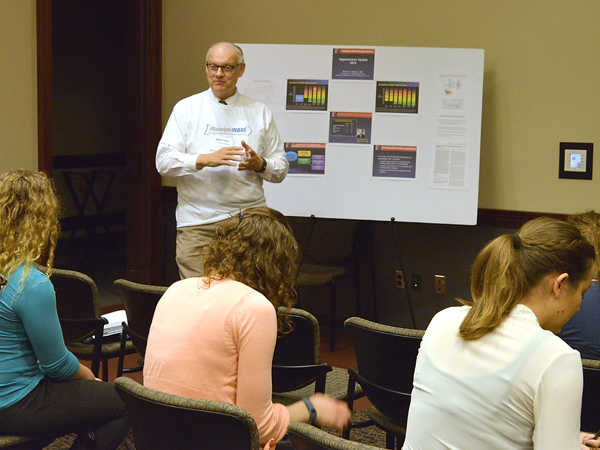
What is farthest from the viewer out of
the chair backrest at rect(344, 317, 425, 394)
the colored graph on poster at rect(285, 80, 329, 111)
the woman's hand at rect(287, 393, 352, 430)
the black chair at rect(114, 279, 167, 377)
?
the colored graph on poster at rect(285, 80, 329, 111)

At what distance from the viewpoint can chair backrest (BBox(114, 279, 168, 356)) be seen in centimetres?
257

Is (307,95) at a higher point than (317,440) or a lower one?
higher

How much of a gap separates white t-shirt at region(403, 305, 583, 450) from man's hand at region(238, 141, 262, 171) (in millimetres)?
2251

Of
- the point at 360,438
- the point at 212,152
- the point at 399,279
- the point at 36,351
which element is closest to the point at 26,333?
the point at 36,351

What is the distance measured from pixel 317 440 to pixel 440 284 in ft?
12.1

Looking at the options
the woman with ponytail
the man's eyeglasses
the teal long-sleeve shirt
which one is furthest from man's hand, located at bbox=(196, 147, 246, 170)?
the woman with ponytail

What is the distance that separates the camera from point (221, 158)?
3.59 m

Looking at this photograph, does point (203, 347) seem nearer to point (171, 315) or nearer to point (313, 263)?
point (171, 315)

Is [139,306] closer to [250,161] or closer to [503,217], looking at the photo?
[250,161]

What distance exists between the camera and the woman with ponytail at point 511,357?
4.10 ft

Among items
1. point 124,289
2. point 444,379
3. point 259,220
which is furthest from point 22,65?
point 444,379

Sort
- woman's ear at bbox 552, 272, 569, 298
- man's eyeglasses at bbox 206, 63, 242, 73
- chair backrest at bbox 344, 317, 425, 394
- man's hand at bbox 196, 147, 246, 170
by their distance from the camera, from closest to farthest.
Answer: woman's ear at bbox 552, 272, 569, 298
chair backrest at bbox 344, 317, 425, 394
man's hand at bbox 196, 147, 246, 170
man's eyeglasses at bbox 206, 63, 242, 73

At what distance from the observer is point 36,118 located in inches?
183

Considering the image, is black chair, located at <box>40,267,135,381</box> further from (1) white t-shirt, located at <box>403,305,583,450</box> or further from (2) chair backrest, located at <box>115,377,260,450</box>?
(1) white t-shirt, located at <box>403,305,583,450</box>
